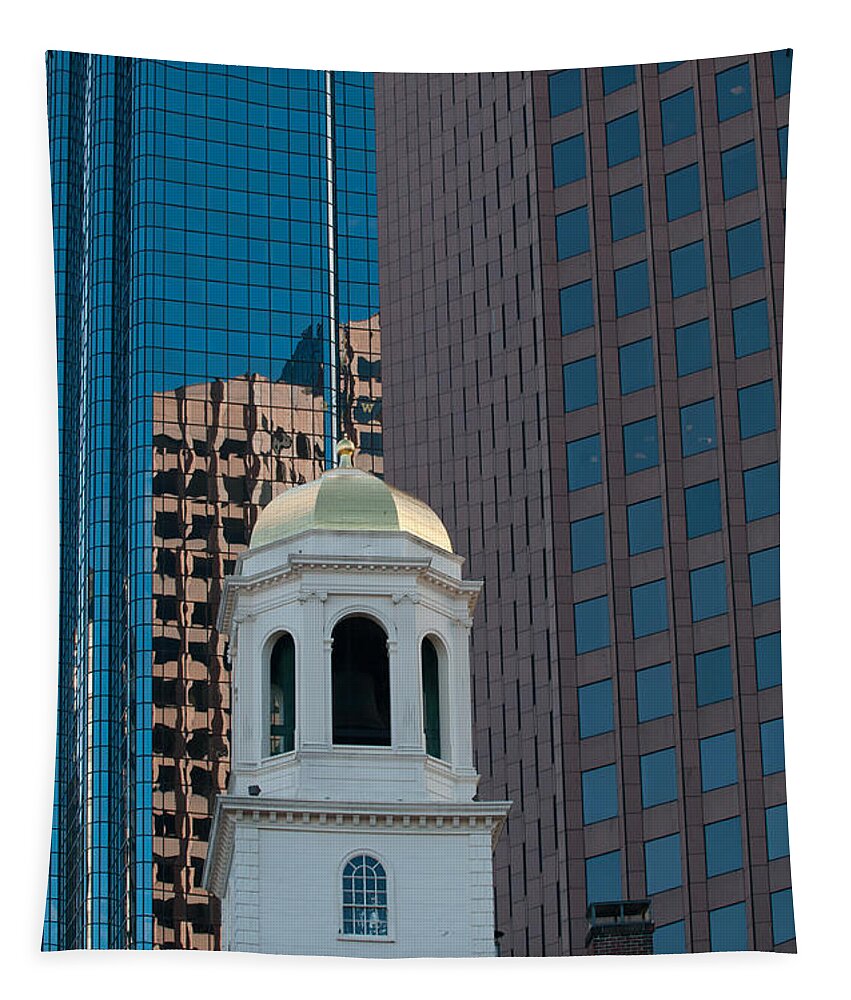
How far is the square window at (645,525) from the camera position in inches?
1284

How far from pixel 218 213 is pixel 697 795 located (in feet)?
29.0

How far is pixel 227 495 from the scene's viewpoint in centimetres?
2791

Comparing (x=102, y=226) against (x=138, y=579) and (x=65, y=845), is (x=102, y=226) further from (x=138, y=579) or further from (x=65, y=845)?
(x=65, y=845)

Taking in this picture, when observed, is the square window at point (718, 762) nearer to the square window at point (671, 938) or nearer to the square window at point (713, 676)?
the square window at point (713, 676)

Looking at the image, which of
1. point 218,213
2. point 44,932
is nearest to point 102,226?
point 218,213

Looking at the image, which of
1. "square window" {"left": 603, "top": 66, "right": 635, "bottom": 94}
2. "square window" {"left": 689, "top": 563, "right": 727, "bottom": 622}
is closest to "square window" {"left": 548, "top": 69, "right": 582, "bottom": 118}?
"square window" {"left": 603, "top": 66, "right": 635, "bottom": 94}

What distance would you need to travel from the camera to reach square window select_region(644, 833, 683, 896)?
32.2 meters

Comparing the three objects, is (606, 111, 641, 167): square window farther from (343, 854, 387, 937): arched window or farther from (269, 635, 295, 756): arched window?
(343, 854, 387, 937): arched window

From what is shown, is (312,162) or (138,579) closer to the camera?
(138,579)

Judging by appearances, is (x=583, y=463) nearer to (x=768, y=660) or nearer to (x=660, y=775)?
(x=660, y=775)

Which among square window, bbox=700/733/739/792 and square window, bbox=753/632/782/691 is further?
square window, bbox=700/733/739/792

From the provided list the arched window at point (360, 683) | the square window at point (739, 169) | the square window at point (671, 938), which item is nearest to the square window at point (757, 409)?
the square window at point (739, 169)

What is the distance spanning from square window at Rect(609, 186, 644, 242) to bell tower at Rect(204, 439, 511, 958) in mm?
6694

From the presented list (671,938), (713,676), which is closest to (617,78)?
(713,676)
